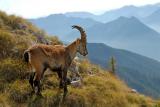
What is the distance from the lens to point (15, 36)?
75.3ft

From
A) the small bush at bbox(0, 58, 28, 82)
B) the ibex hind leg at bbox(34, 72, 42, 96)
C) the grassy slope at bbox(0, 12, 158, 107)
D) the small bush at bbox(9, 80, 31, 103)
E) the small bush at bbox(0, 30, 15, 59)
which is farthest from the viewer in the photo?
the small bush at bbox(0, 30, 15, 59)

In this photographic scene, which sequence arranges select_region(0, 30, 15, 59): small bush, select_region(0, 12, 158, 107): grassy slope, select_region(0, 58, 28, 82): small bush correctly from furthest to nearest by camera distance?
select_region(0, 30, 15, 59): small bush
select_region(0, 58, 28, 82): small bush
select_region(0, 12, 158, 107): grassy slope

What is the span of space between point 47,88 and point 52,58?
220cm

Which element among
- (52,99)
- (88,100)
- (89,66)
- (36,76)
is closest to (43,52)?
(36,76)

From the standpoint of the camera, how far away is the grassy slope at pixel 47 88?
18312mm

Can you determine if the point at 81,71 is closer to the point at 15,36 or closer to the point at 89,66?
the point at 89,66

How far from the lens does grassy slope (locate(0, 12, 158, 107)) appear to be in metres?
18.3

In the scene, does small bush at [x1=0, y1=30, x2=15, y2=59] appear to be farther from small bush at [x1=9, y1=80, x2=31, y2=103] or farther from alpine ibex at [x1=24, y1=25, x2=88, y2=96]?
alpine ibex at [x1=24, y1=25, x2=88, y2=96]

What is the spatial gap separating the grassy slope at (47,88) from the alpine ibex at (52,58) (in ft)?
1.97

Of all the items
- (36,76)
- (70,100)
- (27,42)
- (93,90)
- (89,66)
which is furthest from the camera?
(89,66)

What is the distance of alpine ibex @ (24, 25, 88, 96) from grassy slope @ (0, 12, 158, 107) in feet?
1.97

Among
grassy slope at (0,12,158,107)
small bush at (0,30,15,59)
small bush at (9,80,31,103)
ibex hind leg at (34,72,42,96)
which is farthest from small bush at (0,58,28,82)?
ibex hind leg at (34,72,42,96)

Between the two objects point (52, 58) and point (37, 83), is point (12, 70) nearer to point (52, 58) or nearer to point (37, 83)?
point (37, 83)

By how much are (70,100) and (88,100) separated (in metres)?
1.01
